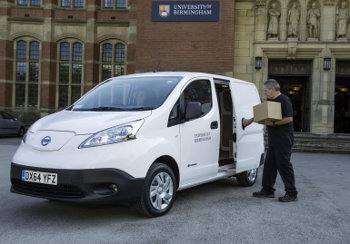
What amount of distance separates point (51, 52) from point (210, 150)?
18.7 m

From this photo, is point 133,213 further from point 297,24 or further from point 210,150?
point 297,24

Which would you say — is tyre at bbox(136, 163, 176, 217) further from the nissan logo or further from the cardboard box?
the cardboard box

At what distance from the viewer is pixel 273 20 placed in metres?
16.8

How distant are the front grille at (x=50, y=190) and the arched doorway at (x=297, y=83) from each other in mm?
14531

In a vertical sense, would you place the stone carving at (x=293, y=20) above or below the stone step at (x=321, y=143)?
above

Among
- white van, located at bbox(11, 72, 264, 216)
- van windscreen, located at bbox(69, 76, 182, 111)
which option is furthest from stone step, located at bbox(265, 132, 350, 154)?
van windscreen, located at bbox(69, 76, 182, 111)

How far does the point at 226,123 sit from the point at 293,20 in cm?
1179

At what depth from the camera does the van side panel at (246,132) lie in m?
6.27

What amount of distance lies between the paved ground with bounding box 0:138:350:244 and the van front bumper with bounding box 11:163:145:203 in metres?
0.36

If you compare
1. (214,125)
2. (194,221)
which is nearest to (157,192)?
(194,221)

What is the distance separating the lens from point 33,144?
433cm

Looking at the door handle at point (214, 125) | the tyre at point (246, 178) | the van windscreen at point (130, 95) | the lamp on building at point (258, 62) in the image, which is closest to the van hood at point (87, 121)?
the van windscreen at point (130, 95)

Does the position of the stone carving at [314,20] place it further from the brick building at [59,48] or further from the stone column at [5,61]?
the stone column at [5,61]

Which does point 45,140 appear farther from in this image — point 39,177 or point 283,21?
point 283,21
